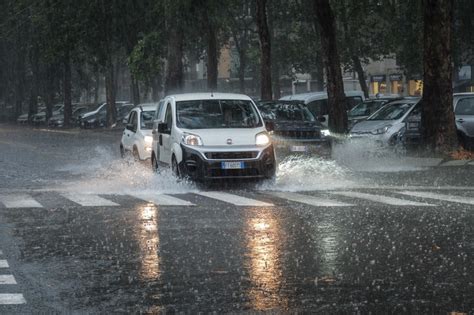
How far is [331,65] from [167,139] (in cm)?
994

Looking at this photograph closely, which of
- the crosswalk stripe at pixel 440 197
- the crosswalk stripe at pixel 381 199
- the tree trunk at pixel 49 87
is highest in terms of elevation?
the tree trunk at pixel 49 87

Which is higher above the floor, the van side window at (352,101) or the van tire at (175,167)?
the van side window at (352,101)

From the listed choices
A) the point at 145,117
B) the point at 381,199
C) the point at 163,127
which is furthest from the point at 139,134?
→ the point at 381,199

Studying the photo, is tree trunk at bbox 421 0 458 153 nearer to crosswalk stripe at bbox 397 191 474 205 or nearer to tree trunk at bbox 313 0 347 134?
tree trunk at bbox 313 0 347 134

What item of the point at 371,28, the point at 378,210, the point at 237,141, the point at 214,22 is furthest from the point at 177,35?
the point at 378,210

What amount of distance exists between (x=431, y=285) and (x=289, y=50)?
4632 cm

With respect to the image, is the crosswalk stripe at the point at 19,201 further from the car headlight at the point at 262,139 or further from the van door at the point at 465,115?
the van door at the point at 465,115

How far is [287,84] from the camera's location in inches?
3339

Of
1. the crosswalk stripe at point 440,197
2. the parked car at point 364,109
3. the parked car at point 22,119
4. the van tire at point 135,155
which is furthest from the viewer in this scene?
the parked car at point 22,119

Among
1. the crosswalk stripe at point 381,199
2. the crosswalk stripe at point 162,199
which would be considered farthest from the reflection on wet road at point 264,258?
the crosswalk stripe at point 381,199

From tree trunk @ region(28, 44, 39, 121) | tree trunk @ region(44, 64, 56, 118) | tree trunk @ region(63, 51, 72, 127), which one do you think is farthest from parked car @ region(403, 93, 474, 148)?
tree trunk @ region(44, 64, 56, 118)

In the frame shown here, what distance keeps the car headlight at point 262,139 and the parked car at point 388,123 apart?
28.7ft

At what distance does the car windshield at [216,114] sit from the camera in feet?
60.8

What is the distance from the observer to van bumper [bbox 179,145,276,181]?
1747 centimetres
